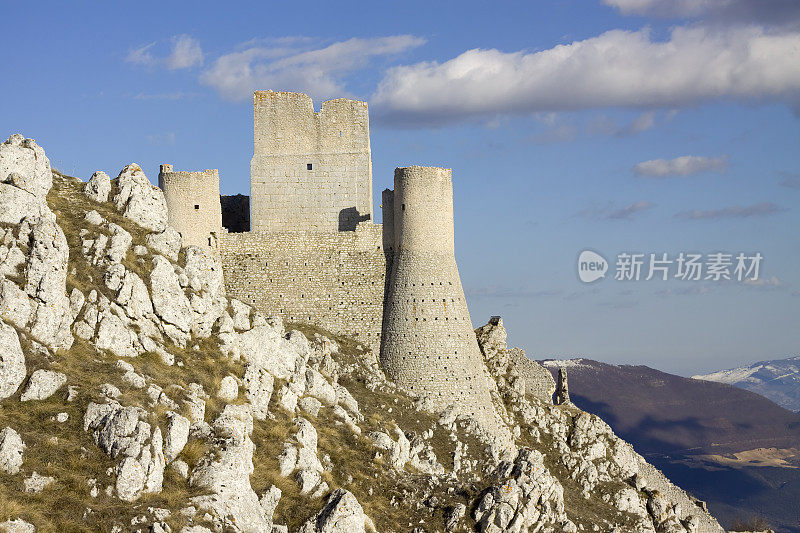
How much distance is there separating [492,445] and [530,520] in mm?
8885

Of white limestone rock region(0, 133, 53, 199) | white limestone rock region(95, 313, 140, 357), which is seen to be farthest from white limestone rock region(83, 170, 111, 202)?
white limestone rock region(95, 313, 140, 357)

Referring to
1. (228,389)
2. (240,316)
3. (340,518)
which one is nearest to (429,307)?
(240,316)

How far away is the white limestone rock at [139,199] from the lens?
53.6 m

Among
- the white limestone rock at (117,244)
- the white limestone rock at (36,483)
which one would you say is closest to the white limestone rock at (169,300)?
the white limestone rock at (117,244)

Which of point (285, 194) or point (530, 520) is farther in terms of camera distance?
point (285, 194)

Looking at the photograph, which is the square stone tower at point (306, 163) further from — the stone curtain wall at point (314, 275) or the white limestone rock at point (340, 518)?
the white limestone rock at point (340, 518)

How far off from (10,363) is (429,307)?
26.4 m

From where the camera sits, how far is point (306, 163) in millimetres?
63062

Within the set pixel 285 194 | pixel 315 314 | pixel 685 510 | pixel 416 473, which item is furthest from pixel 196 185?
pixel 685 510

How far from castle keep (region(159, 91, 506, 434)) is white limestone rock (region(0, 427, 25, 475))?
2490 cm

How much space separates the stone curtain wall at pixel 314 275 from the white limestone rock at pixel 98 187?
8.85 m

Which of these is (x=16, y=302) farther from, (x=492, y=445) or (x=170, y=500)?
(x=492, y=445)

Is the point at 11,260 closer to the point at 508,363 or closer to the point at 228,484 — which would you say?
the point at 228,484

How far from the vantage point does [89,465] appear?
36562mm
